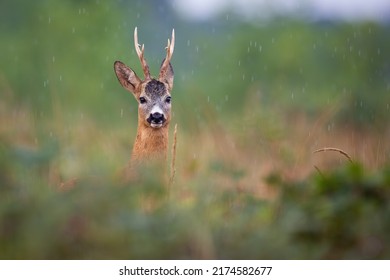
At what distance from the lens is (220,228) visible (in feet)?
14.3

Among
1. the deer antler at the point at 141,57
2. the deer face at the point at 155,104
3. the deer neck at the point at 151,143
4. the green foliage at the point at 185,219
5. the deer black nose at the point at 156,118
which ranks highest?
the deer antler at the point at 141,57

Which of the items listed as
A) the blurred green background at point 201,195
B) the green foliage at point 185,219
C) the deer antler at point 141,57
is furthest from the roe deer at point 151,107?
the green foliage at point 185,219

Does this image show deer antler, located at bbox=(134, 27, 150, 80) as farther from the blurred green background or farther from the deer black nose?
the blurred green background

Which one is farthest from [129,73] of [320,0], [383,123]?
[320,0]

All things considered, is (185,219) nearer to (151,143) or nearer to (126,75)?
(151,143)

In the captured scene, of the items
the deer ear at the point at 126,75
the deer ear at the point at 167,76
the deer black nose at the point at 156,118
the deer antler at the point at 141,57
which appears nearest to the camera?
the deer antler at the point at 141,57

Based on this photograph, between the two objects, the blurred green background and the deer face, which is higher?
the deer face

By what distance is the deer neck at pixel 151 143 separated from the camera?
7507 mm

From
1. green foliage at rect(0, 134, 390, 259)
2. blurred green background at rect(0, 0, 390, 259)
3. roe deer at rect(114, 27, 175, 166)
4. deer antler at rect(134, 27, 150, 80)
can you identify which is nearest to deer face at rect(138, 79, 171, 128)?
roe deer at rect(114, 27, 175, 166)

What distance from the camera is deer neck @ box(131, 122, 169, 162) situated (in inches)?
296

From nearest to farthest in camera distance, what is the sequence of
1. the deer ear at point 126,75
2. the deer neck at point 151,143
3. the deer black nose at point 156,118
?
the deer neck at point 151,143 < the deer black nose at point 156,118 < the deer ear at point 126,75

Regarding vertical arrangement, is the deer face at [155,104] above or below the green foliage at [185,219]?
above

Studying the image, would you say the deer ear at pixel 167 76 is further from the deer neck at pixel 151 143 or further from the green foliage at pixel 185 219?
the green foliage at pixel 185 219
